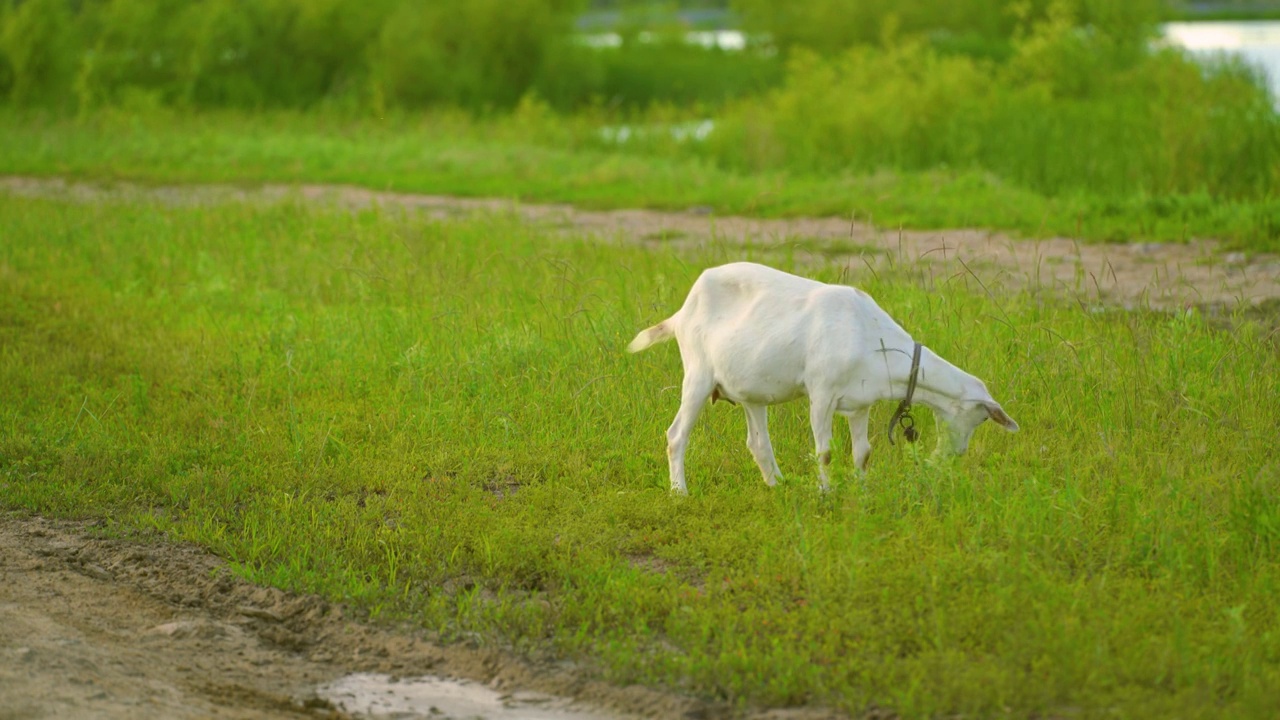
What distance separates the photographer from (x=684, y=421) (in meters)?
6.05

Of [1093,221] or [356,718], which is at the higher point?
[356,718]

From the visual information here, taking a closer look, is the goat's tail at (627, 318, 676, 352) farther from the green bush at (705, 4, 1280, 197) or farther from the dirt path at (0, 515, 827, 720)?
the green bush at (705, 4, 1280, 197)

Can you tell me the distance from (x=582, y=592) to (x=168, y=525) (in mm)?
2044

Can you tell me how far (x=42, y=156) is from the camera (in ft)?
60.8

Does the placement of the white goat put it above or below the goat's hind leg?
above

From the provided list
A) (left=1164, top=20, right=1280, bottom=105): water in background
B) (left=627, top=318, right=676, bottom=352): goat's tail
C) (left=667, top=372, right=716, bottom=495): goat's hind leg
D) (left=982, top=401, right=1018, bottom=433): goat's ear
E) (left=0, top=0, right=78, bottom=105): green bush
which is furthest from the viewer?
(left=1164, top=20, right=1280, bottom=105): water in background

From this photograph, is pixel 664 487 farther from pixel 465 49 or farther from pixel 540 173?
pixel 465 49

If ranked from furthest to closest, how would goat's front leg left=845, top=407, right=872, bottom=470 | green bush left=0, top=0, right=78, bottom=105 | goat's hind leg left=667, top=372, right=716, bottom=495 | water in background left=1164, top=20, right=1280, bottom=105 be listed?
water in background left=1164, top=20, right=1280, bottom=105
green bush left=0, top=0, right=78, bottom=105
goat's hind leg left=667, top=372, right=716, bottom=495
goat's front leg left=845, top=407, right=872, bottom=470

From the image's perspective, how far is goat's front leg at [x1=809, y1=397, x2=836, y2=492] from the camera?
562 cm

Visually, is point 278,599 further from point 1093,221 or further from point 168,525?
point 1093,221

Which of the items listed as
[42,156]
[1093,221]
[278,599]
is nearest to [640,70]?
[42,156]

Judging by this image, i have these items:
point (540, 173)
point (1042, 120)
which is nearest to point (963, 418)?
point (540, 173)

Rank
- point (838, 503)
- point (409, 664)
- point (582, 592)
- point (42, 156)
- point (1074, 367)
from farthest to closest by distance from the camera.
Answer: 1. point (42, 156)
2. point (1074, 367)
3. point (838, 503)
4. point (582, 592)
5. point (409, 664)

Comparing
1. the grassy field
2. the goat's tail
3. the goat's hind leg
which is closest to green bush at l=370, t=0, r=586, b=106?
the grassy field
